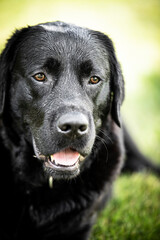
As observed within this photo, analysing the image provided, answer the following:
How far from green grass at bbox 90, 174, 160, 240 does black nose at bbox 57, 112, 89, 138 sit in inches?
54.9

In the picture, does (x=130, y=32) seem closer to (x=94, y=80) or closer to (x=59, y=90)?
(x=94, y=80)

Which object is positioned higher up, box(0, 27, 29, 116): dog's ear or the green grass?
box(0, 27, 29, 116): dog's ear

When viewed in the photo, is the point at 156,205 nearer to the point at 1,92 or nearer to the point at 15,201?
the point at 15,201

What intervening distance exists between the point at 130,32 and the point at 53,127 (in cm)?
1040

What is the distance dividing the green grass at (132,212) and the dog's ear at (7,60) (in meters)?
1.71

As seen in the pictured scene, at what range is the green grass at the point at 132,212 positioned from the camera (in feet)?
9.84

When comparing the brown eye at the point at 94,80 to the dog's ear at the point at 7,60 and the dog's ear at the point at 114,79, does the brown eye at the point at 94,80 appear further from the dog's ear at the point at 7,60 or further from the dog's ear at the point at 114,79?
the dog's ear at the point at 7,60

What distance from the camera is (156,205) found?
3.52m

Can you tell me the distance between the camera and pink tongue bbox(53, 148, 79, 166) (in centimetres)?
229

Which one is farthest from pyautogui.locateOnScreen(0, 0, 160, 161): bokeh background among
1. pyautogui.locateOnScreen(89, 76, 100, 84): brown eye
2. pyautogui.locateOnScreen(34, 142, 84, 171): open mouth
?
pyautogui.locateOnScreen(34, 142, 84, 171): open mouth

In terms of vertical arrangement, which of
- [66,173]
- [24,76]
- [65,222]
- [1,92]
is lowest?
[65,222]

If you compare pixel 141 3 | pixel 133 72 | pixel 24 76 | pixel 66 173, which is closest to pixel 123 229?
pixel 66 173

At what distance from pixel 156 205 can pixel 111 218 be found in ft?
2.21

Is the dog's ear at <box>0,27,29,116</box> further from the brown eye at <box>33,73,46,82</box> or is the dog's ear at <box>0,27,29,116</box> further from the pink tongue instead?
the pink tongue
